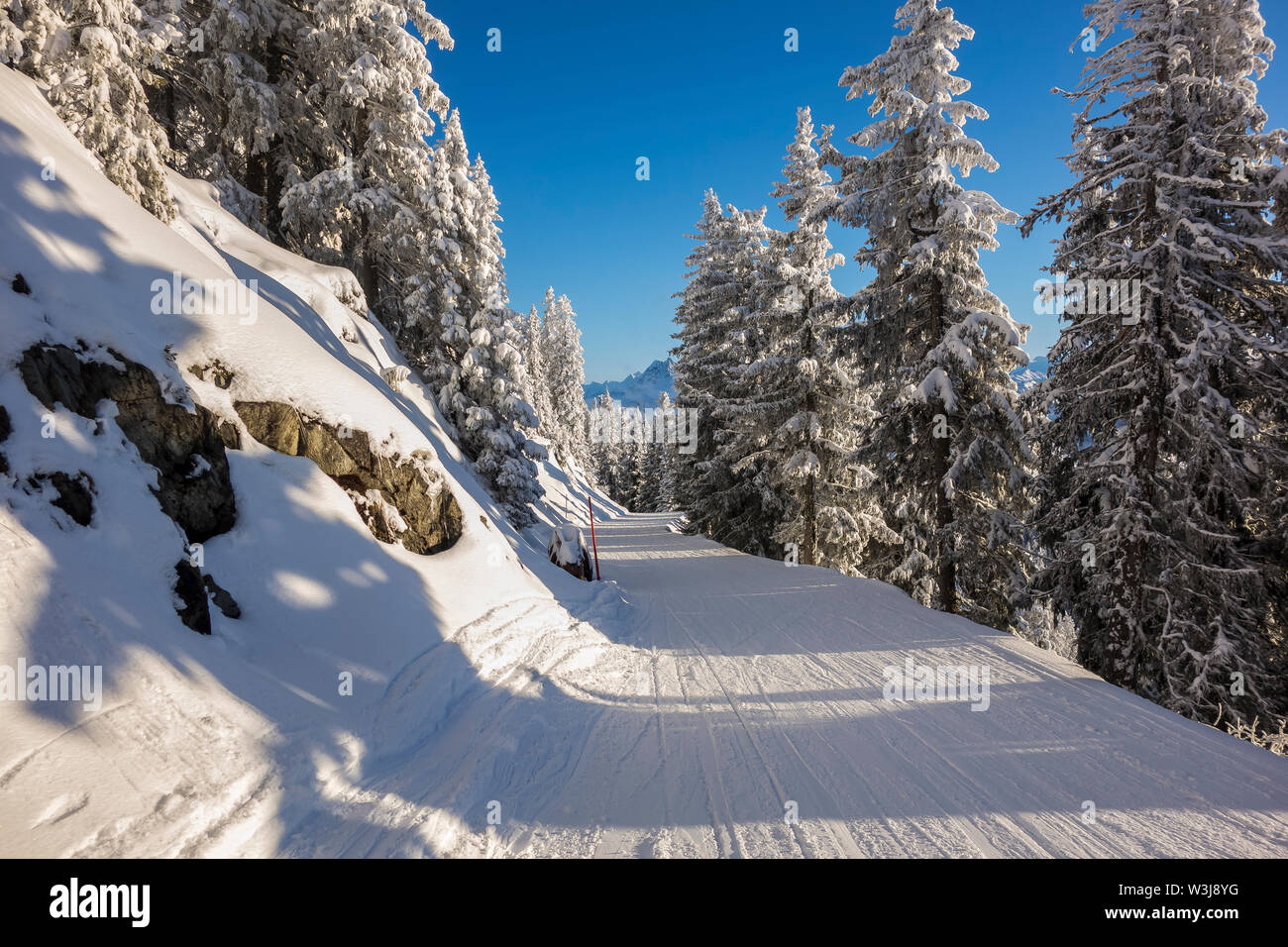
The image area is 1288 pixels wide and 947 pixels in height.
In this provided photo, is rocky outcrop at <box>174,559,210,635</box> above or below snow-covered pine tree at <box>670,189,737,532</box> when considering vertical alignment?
Result: below

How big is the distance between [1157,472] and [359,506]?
43.4ft

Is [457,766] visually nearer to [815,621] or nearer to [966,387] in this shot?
[815,621]

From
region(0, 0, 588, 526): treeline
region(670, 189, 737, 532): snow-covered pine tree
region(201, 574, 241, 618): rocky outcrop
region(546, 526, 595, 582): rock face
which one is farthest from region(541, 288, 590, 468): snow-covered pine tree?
region(201, 574, 241, 618): rocky outcrop

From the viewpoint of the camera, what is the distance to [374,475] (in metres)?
8.17

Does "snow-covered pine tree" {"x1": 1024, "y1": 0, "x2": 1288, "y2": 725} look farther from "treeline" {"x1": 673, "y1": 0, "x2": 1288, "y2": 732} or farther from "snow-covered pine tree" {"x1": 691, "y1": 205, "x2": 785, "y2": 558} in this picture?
"snow-covered pine tree" {"x1": 691, "y1": 205, "x2": 785, "y2": 558}

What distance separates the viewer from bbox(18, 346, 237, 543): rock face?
191 inches

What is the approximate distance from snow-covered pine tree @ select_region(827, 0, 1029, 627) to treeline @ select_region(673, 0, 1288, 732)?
5 cm

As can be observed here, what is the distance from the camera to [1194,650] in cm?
846

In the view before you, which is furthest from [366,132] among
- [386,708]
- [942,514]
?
[942,514]

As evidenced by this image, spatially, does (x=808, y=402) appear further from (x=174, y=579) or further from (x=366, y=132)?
(x=366, y=132)

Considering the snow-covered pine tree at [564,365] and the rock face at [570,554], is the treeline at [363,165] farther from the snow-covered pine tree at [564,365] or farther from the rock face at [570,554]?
the snow-covered pine tree at [564,365]

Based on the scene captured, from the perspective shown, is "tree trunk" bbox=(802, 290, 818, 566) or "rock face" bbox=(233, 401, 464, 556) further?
"tree trunk" bbox=(802, 290, 818, 566)

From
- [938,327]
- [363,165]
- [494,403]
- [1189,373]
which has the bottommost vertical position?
[1189,373]

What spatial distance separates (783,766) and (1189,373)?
30.3 ft
